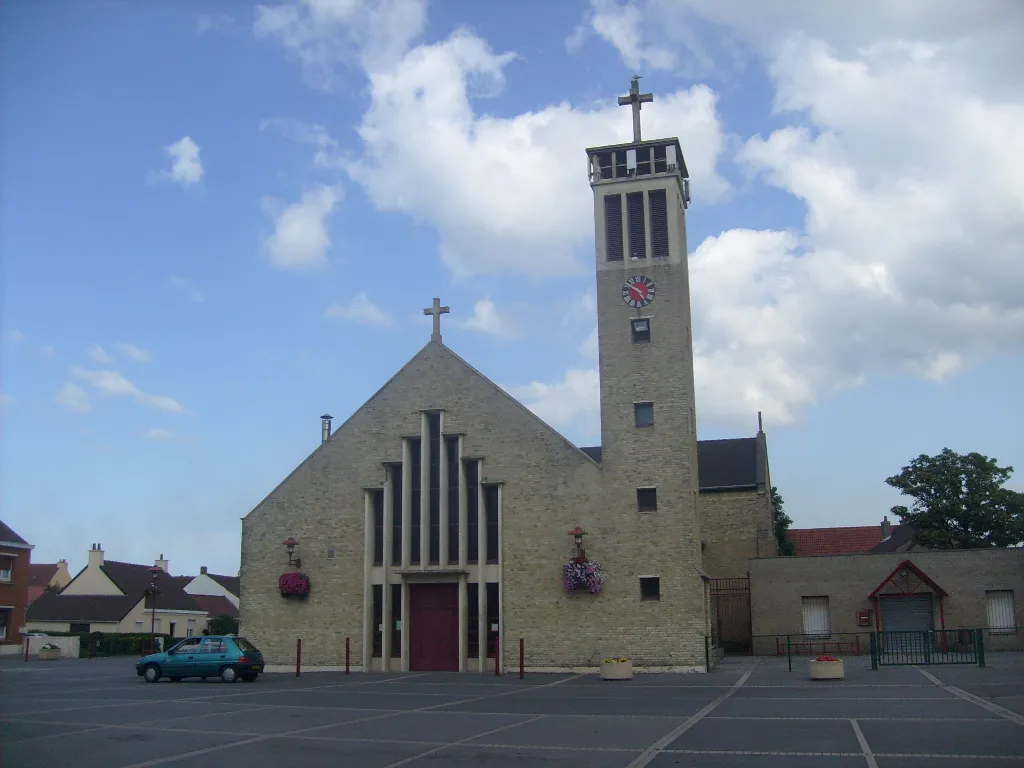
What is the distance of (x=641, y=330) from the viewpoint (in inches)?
1278

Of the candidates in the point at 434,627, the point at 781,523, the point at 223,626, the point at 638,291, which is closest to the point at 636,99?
the point at 638,291

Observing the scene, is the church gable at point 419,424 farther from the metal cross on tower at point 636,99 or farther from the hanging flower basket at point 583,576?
the metal cross on tower at point 636,99

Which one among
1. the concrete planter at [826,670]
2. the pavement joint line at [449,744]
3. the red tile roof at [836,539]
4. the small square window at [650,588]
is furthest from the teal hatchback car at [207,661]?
the red tile roof at [836,539]

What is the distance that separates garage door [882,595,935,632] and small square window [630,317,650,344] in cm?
1435

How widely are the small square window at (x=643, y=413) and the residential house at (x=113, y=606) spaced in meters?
41.4

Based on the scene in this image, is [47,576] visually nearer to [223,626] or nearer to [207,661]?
[223,626]

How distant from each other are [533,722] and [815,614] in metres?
23.4

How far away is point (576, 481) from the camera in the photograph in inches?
1246

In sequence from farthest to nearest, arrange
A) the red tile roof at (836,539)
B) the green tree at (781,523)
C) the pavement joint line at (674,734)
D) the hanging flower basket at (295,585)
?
the red tile roof at (836,539), the green tree at (781,523), the hanging flower basket at (295,585), the pavement joint line at (674,734)

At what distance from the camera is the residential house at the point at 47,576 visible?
322 feet

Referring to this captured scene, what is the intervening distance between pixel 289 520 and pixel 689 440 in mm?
14313

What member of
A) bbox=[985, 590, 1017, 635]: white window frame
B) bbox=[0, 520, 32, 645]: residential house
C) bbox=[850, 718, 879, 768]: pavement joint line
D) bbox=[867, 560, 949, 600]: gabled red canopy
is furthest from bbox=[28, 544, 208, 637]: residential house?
bbox=[850, 718, 879, 768]: pavement joint line

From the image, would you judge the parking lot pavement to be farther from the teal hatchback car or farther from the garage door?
the garage door

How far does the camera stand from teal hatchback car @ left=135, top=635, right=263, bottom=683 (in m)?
28.2
